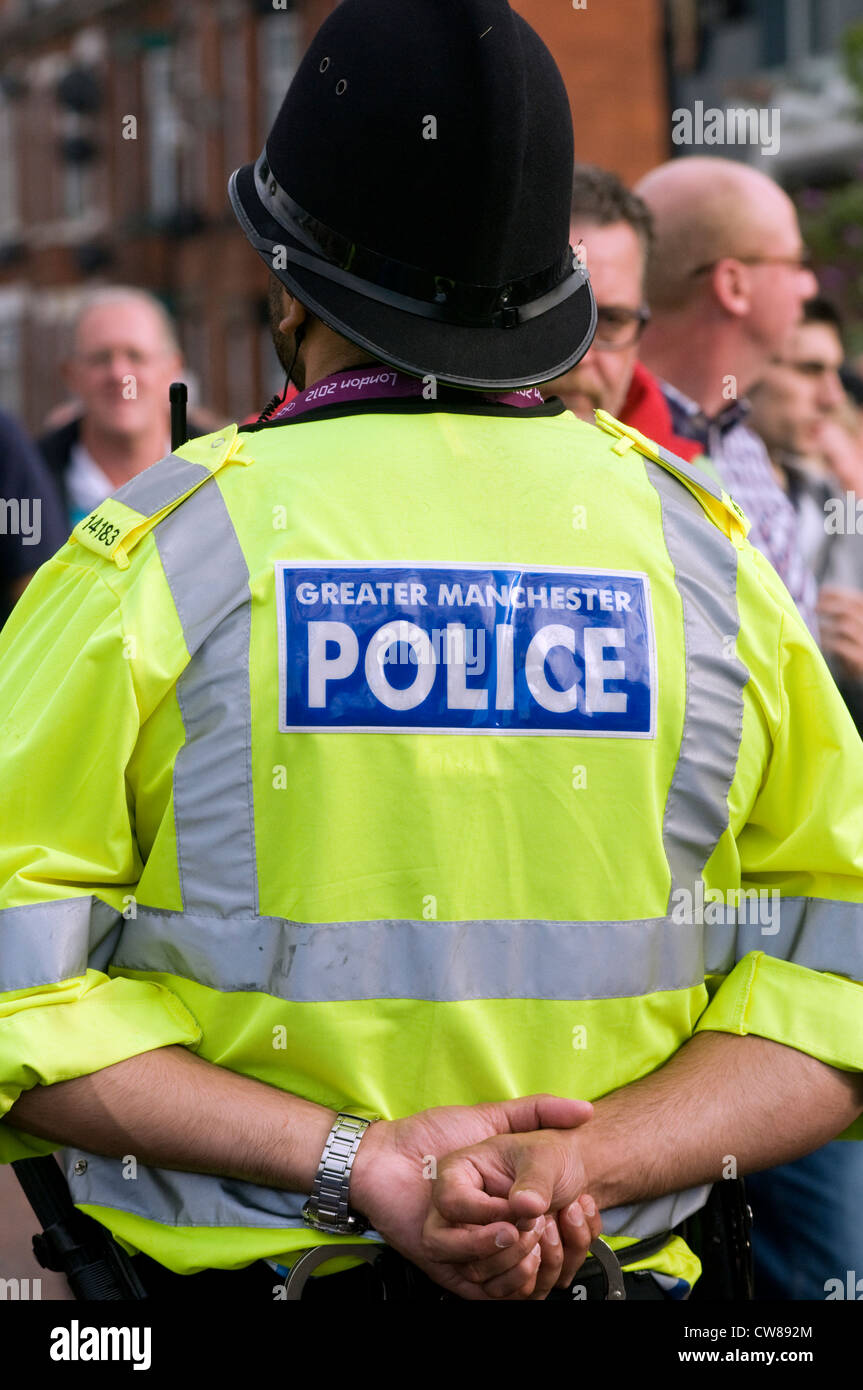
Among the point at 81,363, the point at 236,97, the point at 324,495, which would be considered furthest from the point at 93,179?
the point at 324,495

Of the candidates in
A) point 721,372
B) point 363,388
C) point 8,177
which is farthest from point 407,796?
point 8,177

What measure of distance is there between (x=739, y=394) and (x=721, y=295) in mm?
249

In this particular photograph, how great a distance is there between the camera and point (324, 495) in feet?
6.10

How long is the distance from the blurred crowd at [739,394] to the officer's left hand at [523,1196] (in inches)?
46.9

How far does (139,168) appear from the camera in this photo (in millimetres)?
26156

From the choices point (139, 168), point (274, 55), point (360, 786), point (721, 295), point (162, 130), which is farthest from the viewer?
point (139, 168)

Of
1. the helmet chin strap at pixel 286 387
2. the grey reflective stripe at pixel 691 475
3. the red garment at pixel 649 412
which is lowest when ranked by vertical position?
the grey reflective stripe at pixel 691 475

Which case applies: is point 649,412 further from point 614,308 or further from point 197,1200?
point 197,1200

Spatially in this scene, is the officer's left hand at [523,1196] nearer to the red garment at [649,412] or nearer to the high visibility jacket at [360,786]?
the high visibility jacket at [360,786]


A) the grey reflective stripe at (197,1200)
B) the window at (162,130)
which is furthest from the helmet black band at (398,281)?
the window at (162,130)

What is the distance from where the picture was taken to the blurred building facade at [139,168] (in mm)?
24375

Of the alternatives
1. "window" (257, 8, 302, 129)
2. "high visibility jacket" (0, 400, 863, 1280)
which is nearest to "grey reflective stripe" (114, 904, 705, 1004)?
"high visibility jacket" (0, 400, 863, 1280)

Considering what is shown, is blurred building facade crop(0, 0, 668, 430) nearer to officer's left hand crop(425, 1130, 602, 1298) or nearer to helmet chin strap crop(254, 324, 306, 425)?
helmet chin strap crop(254, 324, 306, 425)

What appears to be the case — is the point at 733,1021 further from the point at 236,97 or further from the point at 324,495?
the point at 236,97
